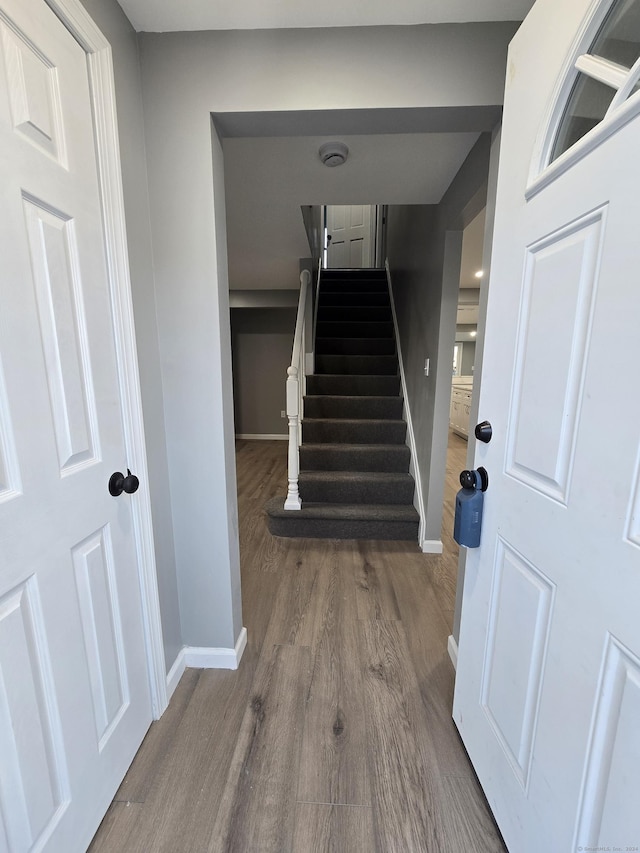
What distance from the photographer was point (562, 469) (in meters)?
0.72

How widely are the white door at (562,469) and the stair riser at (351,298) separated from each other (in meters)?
3.46

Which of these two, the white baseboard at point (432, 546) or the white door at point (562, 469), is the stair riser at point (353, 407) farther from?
the white door at point (562, 469)

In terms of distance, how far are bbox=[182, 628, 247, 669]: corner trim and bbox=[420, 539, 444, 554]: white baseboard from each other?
142cm

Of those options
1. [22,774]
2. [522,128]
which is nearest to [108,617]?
[22,774]

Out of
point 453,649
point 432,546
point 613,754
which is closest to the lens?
point 613,754

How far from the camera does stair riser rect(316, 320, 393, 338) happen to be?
389 cm

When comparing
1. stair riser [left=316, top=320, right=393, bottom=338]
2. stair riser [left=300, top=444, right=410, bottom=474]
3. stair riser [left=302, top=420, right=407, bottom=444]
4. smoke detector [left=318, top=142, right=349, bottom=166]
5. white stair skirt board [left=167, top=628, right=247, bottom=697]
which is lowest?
white stair skirt board [left=167, top=628, right=247, bottom=697]

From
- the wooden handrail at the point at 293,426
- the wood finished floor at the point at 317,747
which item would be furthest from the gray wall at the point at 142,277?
the wooden handrail at the point at 293,426

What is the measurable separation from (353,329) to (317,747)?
3.60 meters

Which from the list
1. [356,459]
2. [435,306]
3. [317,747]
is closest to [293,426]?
[356,459]

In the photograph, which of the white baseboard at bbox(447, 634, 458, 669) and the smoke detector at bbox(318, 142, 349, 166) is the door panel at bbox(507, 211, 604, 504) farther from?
the smoke detector at bbox(318, 142, 349, 166)

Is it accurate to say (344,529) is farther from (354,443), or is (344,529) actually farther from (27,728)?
(27,728)

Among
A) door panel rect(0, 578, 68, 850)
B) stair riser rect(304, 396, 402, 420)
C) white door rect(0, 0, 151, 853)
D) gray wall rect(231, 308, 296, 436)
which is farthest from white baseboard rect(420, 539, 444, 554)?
gray wall rect(231, 308, 296, 436)

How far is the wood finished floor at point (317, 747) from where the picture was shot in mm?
927
